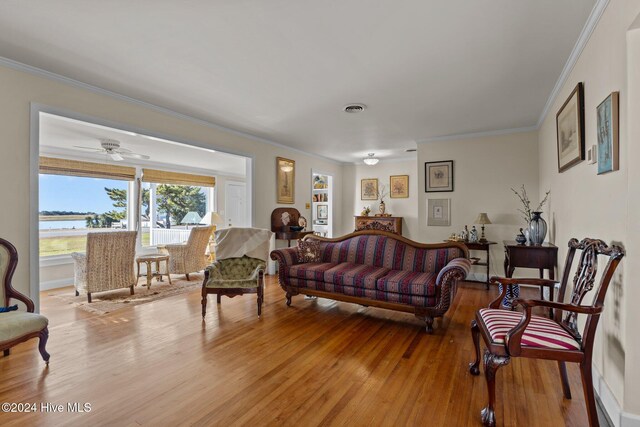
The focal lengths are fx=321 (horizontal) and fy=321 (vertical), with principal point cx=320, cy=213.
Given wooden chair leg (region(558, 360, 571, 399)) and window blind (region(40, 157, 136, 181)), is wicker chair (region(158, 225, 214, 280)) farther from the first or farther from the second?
wooden chair leg (region(558, 360, 571, 399))

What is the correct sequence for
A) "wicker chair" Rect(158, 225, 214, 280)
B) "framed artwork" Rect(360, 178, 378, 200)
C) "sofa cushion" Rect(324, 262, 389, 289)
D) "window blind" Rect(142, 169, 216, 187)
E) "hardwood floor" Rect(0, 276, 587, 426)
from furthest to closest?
"framed artwork" Rect(360, 178, 378, 200) → "window blind" Rect(142, 169, 216, 187) → "wicker chair" Rect(158, 225, 214, 280) → "sofa cushion" Rect(324, 262, 389, 289) → "hardwood floor" Rect(0, 276, 587, 426)

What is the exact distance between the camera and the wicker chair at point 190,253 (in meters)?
5.67

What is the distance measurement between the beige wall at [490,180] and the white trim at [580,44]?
4.79ft

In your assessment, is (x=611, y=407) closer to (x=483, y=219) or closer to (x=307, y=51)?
(x=307, y=51)

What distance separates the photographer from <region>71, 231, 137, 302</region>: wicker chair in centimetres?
430

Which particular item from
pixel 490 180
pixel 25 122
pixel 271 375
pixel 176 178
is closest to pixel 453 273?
pixel 271 375

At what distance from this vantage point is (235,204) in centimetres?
937

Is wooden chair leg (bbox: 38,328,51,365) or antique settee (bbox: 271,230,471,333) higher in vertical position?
antique settee (bbox: 271,230,471,333)

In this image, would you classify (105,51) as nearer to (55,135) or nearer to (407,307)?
(55,135)

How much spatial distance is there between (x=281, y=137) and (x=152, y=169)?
3310mm

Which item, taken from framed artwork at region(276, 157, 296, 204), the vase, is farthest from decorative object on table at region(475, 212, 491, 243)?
framed artwork at region(276, 157, 296, 204)

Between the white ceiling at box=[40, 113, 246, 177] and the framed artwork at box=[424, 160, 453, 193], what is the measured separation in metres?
3.49

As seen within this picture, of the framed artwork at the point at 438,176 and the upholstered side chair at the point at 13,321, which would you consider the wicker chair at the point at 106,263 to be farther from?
the framed artwork at the point at 438,176

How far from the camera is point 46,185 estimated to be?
559cm
